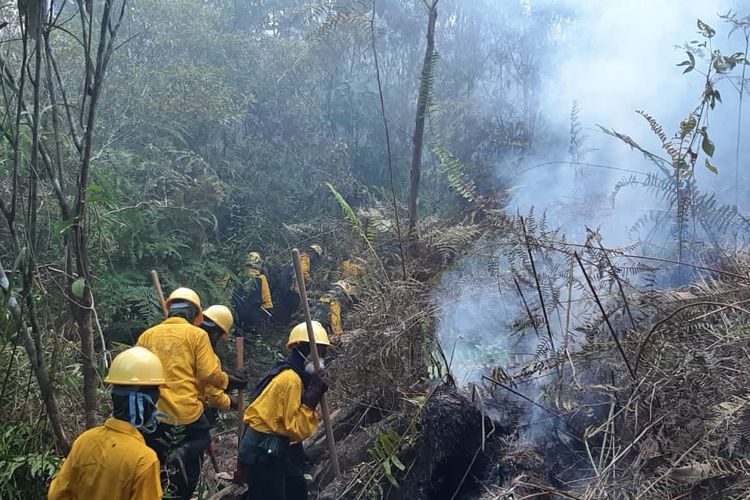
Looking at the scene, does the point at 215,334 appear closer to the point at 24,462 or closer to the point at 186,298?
the point at 186,298

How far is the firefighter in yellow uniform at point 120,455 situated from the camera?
8.68 feet

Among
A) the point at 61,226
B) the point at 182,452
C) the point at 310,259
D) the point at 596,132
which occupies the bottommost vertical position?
the point at 182,452

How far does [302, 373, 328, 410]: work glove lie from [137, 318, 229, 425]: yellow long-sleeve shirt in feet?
2.94

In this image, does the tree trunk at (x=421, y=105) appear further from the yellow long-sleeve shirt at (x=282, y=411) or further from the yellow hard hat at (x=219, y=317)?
the yellow long-sleeve shirt at (x=282, y=411)

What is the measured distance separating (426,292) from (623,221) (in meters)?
2.23

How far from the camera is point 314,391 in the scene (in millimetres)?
3971

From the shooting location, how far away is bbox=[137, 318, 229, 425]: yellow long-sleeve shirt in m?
4.20

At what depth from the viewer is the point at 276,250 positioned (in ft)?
29.8

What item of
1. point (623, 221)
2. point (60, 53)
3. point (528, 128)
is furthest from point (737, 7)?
point (60, 53)

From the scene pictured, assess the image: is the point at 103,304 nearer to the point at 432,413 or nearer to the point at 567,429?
the point at 432,413

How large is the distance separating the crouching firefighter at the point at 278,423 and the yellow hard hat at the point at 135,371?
1212 mm

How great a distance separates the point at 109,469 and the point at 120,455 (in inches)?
2.9

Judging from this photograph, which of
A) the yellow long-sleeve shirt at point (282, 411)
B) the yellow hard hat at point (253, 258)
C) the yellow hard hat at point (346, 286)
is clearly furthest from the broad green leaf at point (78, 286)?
the yellow hard hat at point (253, 258)

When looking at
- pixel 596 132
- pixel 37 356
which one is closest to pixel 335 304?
pixel 37 356
